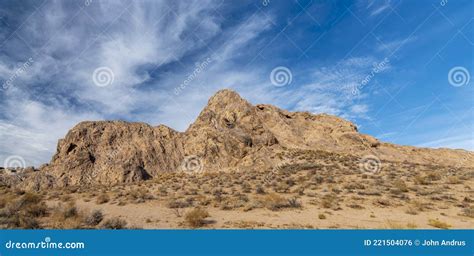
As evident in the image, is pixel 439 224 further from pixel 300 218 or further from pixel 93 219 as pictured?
pixel 93 219

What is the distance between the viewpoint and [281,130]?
51.8 m

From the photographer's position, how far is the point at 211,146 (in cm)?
4403

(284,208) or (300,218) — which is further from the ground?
(284,208)

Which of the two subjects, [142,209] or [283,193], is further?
[283,193]

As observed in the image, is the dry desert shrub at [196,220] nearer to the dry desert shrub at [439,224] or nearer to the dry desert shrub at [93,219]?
the dry desert shrub at [93,219]

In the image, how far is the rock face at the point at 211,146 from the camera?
4119 cm

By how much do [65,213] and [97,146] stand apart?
35.4 meters

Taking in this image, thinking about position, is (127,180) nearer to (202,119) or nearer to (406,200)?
(202,119)

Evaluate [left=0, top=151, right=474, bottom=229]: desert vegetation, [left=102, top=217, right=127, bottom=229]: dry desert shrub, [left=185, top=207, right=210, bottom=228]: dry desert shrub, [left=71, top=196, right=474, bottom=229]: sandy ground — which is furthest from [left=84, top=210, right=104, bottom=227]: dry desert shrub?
[left=185, top=207, right=210, bottom=228]: dry desert shrub

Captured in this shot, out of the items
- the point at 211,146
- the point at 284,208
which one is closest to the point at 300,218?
the point at 284,208

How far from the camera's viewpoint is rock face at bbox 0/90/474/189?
41.2m

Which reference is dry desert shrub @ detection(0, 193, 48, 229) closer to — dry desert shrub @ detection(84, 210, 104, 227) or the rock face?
dry desert shrub @ detection(84, 210, 104, 227)

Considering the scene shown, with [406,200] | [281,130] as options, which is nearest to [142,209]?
[406,200]

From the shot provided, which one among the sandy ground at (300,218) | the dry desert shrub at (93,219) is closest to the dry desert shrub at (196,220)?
the sandy ground at (300,218)
